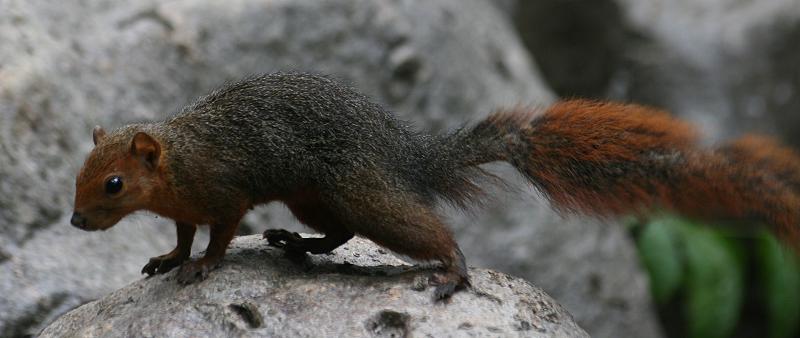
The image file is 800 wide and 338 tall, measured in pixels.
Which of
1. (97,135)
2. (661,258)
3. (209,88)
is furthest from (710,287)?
(97,135)

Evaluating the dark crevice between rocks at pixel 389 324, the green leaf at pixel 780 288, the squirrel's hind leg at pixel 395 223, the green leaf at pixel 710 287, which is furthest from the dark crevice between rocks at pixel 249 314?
the green leaf at pixel 780 288

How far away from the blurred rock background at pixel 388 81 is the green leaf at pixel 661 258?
117mm

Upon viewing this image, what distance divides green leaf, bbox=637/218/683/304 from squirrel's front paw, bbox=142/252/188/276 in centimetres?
378

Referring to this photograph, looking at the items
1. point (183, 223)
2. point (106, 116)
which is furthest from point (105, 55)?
point (183, 223)

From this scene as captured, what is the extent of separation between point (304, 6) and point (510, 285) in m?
2.98

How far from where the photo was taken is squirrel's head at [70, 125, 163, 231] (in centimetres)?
320

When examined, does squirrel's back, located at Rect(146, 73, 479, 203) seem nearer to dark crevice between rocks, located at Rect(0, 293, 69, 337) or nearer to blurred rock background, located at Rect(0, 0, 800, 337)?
blurred rock background, located at Rect(0, 0, 800, 337)

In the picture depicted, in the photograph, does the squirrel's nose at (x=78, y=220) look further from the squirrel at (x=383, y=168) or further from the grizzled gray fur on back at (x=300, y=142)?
the grizzled gray fur on back at (x=300, y=142)

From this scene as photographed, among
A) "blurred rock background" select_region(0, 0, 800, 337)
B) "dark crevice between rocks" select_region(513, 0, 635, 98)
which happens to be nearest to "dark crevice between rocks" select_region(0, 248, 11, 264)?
"blurred rock background" select_region(0, 0, 800, 337)

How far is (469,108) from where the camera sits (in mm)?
6188

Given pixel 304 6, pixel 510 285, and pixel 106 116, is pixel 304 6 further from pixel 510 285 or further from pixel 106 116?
pixel 510 285

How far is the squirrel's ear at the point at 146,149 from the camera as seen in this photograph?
327 centimetres

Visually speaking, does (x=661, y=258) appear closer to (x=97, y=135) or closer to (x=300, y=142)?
(x=300, y=142)

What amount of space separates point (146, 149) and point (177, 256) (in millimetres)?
525
